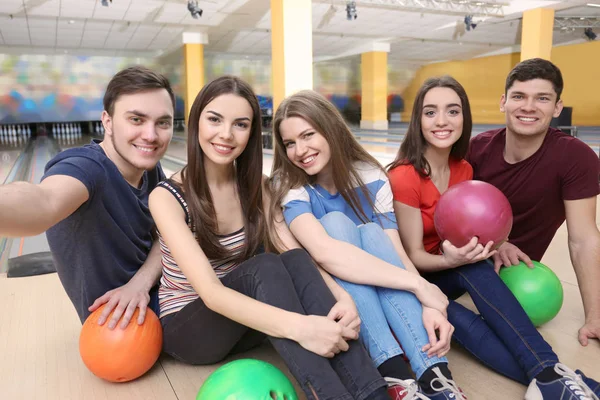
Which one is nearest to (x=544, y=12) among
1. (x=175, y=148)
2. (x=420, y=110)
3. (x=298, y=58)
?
(x=298, y=58)

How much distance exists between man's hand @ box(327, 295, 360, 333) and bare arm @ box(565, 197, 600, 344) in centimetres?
73

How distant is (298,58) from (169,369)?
14.7 feet

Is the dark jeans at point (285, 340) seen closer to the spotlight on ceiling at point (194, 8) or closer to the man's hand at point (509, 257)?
the man's hand at point (509, 257)

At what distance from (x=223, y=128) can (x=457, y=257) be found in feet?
2.02

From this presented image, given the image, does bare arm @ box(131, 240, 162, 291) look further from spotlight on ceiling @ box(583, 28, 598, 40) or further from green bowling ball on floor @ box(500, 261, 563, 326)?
spotlight on ceiling @ box(583, 28, 598, 40)

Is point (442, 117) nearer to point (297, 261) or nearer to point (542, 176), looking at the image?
point (542, 176)

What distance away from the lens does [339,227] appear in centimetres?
107

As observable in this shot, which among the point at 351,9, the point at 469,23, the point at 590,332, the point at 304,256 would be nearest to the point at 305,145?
the point at 304,256

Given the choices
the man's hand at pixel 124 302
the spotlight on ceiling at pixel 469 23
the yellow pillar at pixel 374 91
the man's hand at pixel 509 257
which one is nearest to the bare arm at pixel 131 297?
the man's hand at pixel 124 302

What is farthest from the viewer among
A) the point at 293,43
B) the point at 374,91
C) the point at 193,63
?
the point at 374,91

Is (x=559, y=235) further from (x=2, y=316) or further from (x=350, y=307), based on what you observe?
(x=2, y=316)

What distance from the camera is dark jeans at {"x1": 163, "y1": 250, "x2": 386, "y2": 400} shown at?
83 centimetres

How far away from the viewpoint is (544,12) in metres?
7.15

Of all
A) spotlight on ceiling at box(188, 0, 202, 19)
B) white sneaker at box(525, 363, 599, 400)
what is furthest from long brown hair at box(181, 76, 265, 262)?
spotlight on ceiling at box(188, 0, 202, 19)
